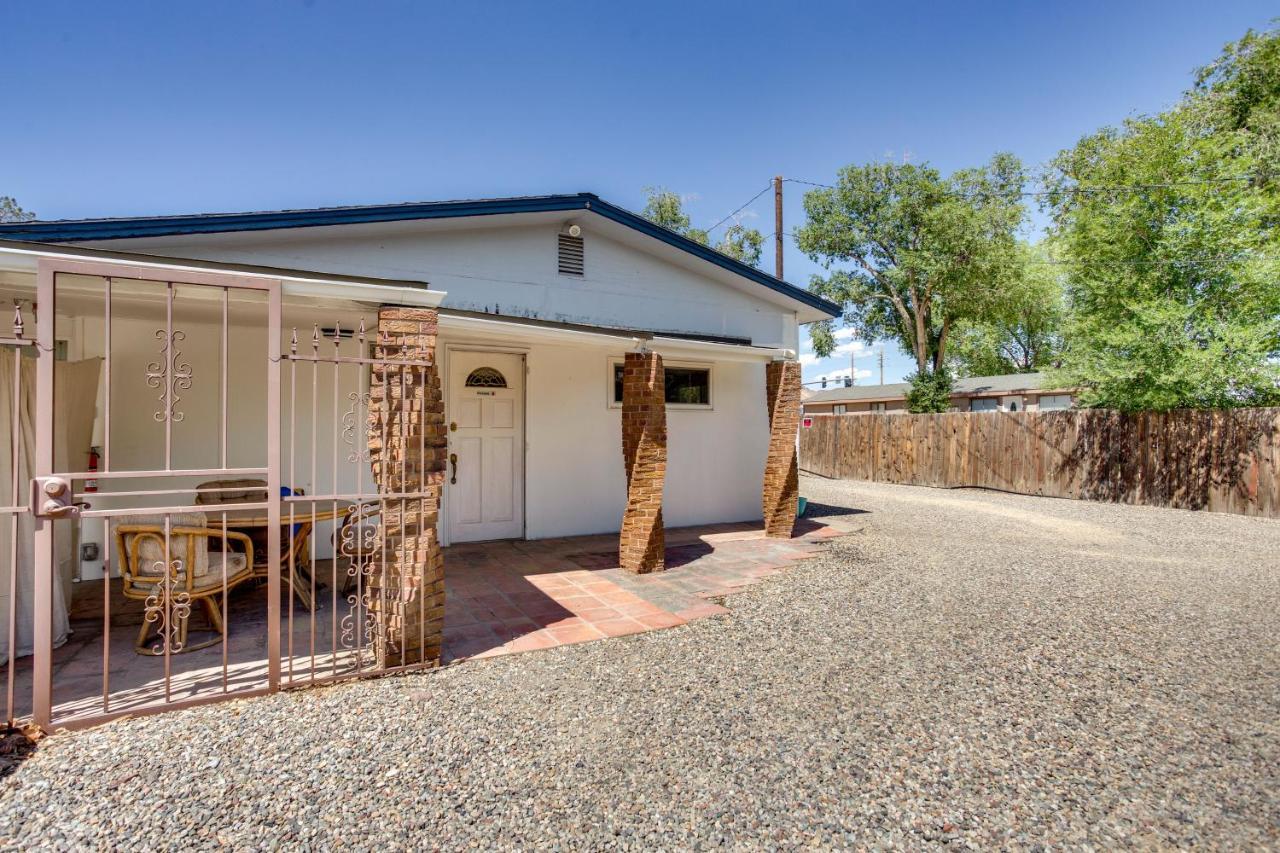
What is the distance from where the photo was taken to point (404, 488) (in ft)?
12.1

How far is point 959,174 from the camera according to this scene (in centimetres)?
2233

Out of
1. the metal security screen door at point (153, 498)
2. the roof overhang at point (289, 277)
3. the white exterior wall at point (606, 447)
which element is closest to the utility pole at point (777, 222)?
the white exterior wall at point (606, 447)

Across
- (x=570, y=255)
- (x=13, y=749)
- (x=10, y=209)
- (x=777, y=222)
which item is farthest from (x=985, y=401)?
(x=10, y=209)

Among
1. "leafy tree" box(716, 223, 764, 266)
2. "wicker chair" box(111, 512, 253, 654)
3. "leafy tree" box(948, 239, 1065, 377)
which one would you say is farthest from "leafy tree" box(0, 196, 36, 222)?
"leafy tree" box(948, 239, 1065, 377)

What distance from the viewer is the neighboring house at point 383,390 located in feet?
11.1

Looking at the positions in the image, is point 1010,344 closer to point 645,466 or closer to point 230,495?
point 645,466

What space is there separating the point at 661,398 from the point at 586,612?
2.48 m

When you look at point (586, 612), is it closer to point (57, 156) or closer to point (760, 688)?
point (760, 688)

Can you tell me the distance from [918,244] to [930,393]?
18.9 feet

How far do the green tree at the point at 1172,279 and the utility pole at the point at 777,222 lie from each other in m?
6.30

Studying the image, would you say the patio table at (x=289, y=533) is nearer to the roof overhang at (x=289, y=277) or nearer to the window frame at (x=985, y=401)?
the roof overhang at (x=289, y=277)

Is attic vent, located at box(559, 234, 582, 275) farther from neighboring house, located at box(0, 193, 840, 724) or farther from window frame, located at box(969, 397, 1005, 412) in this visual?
window frame, located at box(969, 397, 1005, 412)

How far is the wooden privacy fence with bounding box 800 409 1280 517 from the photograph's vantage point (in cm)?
1052

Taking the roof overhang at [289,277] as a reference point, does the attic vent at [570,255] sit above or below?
above
